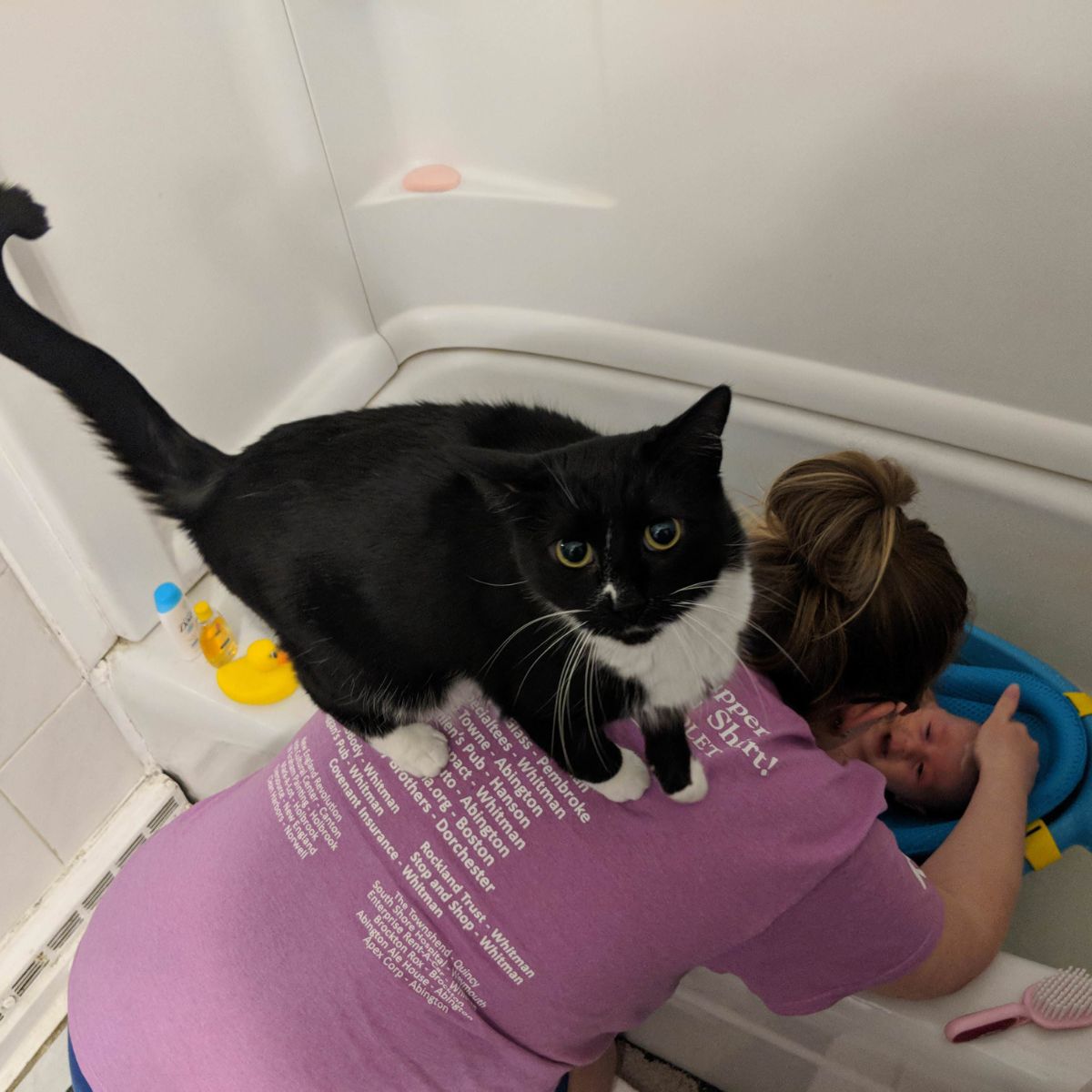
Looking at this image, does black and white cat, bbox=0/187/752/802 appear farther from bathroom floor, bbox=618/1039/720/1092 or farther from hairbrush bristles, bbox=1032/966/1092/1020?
bathroom floor, bbox=618/1039/720/1092

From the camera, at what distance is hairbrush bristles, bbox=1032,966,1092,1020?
0.72 metres

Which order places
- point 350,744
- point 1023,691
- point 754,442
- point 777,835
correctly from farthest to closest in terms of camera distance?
point 754,442
point 1023,691
point 350,744
point 777,835

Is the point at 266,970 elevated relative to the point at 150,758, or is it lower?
elevated

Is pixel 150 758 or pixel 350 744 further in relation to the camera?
pixel 150 758

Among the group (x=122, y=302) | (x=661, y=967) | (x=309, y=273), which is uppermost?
(x=122, y=302)

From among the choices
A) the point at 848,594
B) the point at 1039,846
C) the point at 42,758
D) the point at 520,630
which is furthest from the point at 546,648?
the point at 42,758

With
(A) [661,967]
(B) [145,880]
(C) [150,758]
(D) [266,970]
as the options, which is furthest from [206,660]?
(A) [661,967]

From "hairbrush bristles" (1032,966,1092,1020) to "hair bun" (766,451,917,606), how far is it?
0.34m

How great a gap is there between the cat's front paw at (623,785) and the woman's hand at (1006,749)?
0.46 metres

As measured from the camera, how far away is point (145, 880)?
818 mm

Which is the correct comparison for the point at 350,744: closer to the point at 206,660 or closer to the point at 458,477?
the point at 458,477

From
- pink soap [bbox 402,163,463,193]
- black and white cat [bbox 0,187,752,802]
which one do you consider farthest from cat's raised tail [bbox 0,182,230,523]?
pink soap [bbox 402,163,463,193]

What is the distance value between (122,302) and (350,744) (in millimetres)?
592

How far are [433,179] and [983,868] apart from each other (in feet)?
3.60
